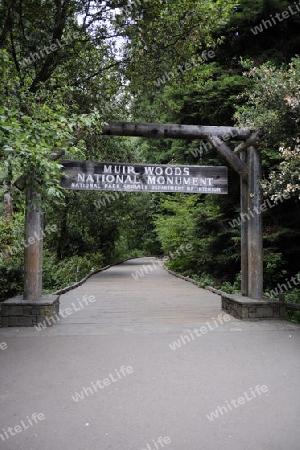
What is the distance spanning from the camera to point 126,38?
10344 mm

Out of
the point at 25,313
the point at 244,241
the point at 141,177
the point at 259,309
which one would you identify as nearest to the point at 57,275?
the point at 25,313

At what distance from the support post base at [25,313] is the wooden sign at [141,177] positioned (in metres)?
A: 2.47

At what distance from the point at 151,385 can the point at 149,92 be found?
8.84 m

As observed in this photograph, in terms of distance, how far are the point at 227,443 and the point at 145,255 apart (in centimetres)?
5457

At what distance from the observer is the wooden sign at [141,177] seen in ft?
27.5

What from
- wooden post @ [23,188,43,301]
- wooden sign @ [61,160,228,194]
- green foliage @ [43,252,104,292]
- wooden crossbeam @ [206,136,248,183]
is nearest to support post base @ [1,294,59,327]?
wooden post @ [23,188,43,301]

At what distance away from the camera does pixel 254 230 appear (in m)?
8.74

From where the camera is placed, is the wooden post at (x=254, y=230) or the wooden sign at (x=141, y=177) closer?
the wooden sign at (x=141, y=177)

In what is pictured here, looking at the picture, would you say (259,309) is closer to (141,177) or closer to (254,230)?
(254,230)

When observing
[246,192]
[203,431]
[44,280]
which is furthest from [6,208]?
[203,431]

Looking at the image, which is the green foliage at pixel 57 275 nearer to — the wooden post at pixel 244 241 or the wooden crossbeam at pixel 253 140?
the wooden post at pixel 244 241

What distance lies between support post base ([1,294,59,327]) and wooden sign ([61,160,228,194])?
247 cm

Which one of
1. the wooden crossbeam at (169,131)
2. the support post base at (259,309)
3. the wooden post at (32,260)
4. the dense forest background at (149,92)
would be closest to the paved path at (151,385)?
the support post base at (259,309)

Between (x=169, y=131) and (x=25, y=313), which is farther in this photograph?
(x=169, y=131)
